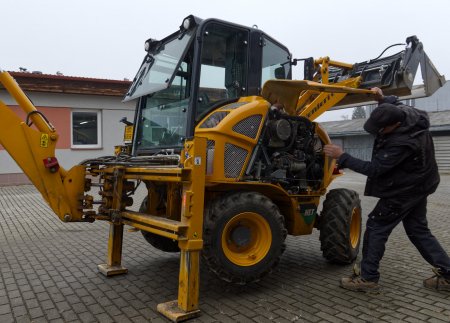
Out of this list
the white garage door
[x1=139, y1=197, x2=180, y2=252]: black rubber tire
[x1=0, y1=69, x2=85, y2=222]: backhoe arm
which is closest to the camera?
[x1=0, y1=69, x2=85, y2=222]: backhoe arm

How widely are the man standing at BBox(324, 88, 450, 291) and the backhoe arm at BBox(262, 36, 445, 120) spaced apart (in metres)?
0.87

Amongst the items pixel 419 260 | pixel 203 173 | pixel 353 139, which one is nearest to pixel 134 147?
pixel 203 173

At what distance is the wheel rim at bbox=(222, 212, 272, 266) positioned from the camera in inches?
160

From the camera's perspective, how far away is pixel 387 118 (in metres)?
4.07

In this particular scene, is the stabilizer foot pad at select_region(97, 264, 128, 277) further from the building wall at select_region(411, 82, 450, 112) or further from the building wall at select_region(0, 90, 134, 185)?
the building wall at select_region(411, 82, 450, 112)

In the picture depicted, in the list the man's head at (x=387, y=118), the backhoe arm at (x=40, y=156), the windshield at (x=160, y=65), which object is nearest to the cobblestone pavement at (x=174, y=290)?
the backhoe arm at (x=40, y=156)

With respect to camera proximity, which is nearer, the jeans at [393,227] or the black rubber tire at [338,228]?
the jeans at [393,227]

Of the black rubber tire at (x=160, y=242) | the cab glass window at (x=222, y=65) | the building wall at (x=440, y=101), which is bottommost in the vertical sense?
the black rubber tire at (x=160, y=242)

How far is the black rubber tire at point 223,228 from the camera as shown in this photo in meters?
3.87

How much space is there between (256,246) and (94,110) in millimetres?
13343

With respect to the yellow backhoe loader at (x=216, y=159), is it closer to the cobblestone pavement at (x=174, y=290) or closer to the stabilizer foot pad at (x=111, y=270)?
the stabilizer foot pad at (x=111, y=270)

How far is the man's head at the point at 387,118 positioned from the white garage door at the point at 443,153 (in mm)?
22995

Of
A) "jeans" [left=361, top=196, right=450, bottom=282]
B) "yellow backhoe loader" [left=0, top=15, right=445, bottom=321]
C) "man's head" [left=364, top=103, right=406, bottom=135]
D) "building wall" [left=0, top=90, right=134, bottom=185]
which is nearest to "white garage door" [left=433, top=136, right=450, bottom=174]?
"building wall" [left=0, top=90, right=134, bottom=185]

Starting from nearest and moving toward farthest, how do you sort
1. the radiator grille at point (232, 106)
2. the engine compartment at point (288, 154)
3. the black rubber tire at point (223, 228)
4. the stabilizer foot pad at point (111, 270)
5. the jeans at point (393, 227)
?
the black rubber tire at point (223, 228) < the jeans at point (393, 227) < the radiator grille at point (232, 106) < the engine compartment at point (288, 154) < the stabilizer foot pad at point (111, 270)
